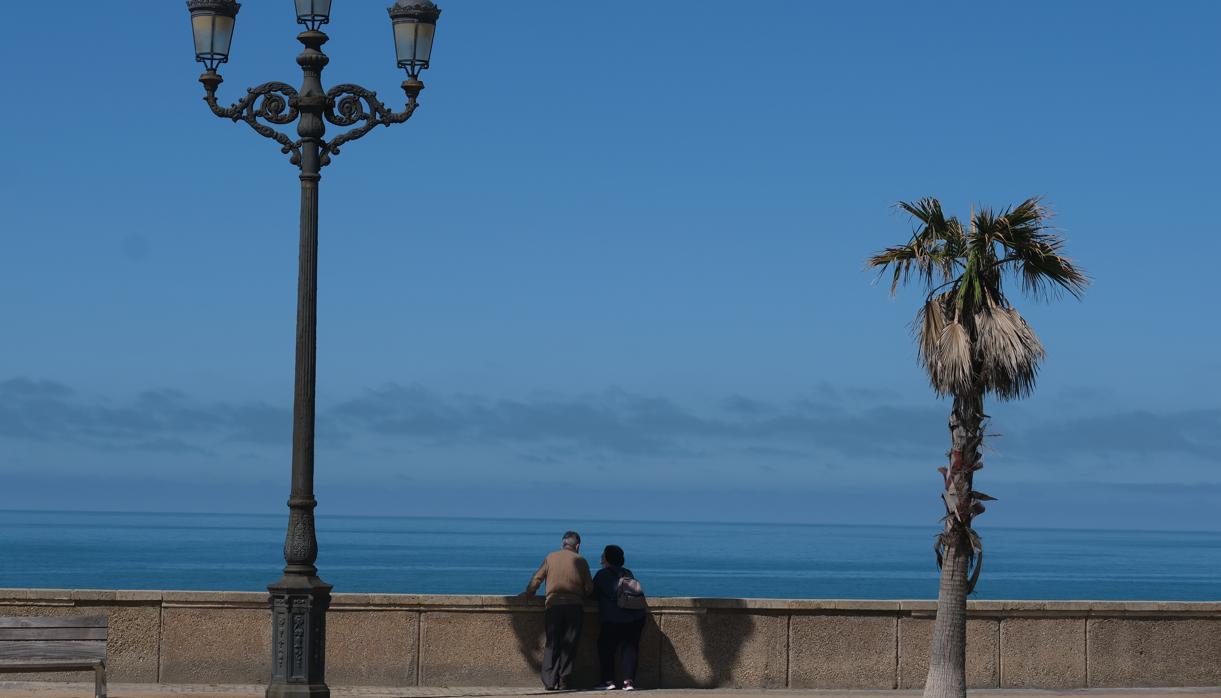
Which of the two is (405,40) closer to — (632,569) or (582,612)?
(582,612)

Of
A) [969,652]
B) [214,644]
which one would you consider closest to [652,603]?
[969,652]

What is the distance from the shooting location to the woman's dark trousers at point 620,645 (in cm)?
1519

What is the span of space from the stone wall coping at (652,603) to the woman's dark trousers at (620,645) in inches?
11.9

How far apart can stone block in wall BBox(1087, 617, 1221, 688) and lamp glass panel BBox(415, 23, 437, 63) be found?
8.24m

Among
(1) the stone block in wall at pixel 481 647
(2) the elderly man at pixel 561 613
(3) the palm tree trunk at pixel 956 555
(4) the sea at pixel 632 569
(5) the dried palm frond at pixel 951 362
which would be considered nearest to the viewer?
(5) the dried palm frond at pixel 951 362

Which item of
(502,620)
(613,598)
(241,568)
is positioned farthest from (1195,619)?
(241,568)

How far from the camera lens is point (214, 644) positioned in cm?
1494

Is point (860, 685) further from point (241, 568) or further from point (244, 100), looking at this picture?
point (241, 568)

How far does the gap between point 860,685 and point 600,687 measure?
244 centimetres

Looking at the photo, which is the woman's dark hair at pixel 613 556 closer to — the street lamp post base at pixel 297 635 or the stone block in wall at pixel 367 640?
the stone block in wall at pixel 367 640

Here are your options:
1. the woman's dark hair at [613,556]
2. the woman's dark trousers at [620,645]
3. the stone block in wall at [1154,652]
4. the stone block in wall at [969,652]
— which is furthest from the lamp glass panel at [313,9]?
the stone block in wall at [1154,652]

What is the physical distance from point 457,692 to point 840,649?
356 centimetres

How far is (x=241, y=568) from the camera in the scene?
10800 centimetres

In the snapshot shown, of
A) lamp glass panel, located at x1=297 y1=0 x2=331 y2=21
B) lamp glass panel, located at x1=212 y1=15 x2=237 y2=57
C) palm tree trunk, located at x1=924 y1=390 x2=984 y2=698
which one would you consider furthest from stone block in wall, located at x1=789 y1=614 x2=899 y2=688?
lamp glass panel, located at x1=212 y1=15 x2=237 y2=57
